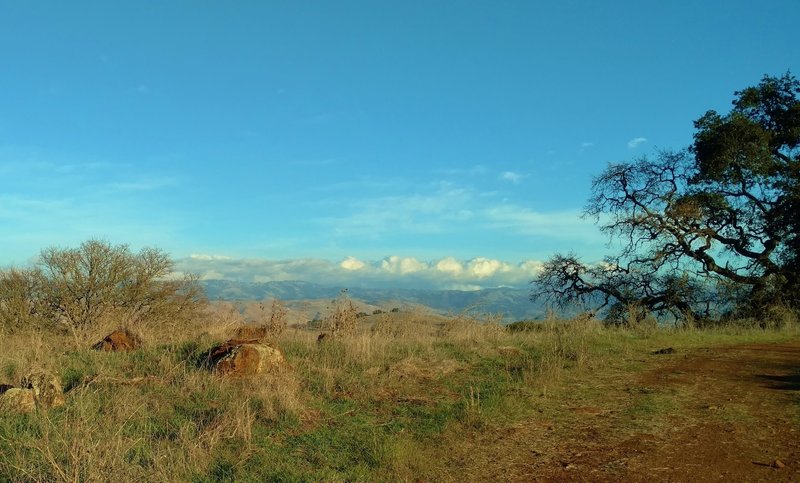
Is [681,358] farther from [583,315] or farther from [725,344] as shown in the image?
[583,315]

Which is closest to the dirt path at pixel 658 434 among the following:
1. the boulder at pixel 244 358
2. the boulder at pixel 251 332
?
the boulder at pixel 244 358

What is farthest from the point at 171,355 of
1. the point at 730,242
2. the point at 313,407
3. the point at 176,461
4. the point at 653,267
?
the point at 730,242

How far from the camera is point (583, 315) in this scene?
18078 mm

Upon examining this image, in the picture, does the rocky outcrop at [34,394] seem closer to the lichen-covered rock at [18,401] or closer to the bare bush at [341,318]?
the lichen-covered rock at [18,401]

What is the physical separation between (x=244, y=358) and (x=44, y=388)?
2.89 meters

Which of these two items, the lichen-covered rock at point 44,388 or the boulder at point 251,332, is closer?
the lichen-covered rock at point 44,388

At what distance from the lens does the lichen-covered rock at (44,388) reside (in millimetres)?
8125

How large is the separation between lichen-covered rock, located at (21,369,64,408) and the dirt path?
566cm

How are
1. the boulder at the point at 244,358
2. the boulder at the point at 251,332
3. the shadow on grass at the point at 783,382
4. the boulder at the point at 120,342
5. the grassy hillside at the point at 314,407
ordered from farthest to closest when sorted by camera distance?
the boulder at the point at 251,332, the boulder at the point at 120,342, the boulder at the point at 244,358, the shadow on grass at the point at 783,382, the grassy hillside at the point at 314,407

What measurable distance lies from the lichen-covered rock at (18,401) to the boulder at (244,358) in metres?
2.64

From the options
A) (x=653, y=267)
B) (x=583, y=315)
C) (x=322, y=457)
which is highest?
(x=653, y=267)

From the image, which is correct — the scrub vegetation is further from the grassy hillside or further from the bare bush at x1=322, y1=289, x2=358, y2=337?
the bare bush at x1=322, y1=289, x2=358, y2=337

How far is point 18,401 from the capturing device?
7.90 metres

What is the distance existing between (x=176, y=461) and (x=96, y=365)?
594cm
